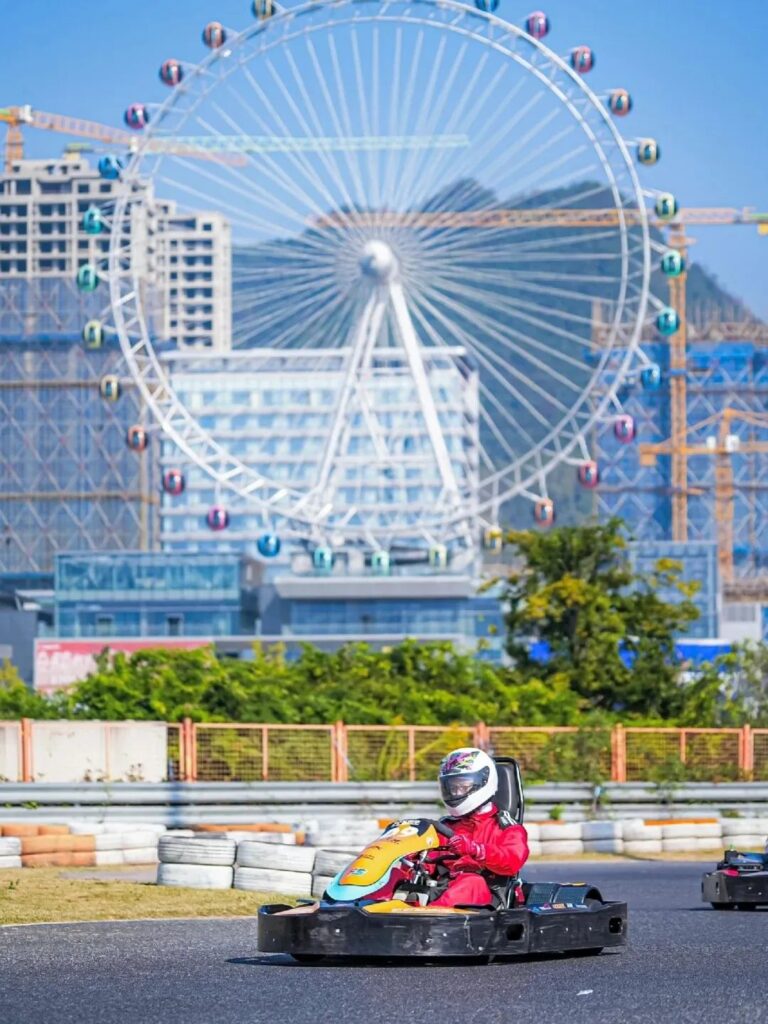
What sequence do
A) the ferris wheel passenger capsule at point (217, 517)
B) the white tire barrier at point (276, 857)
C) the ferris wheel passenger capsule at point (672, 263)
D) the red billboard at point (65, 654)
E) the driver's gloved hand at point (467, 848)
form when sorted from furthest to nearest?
the red billboard at point (65, 654) < the ferris wheel passenger capsule at point (217, 517) < the ferris wheel passenger capsule at point (672, 263) < the white tire barrier at point (276, 857) < the driver's gloved hand at point (467, 848)

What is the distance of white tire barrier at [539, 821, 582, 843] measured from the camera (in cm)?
2506

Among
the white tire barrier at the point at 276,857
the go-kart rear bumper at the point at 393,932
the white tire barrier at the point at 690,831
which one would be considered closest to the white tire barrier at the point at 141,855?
the white tire barrier at the point at 276,857

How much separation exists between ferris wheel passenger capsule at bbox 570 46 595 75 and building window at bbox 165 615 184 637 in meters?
85.9

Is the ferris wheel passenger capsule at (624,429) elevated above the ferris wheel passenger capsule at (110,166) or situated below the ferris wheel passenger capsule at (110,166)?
below

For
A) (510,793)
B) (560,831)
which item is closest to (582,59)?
(560,831)

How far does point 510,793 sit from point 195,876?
5841 mm

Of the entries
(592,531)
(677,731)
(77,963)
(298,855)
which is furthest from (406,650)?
(77,963)

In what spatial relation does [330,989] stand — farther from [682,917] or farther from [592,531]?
[592,531]

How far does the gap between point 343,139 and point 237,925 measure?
42.2 m

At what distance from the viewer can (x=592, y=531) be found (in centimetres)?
4059

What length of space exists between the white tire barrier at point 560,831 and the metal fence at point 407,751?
11.0 feet

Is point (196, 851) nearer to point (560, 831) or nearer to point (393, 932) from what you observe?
point (393, 932)

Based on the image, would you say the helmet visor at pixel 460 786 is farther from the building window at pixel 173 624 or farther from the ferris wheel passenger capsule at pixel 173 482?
the building window at pixel 173 624

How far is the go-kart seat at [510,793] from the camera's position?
12.2 m
